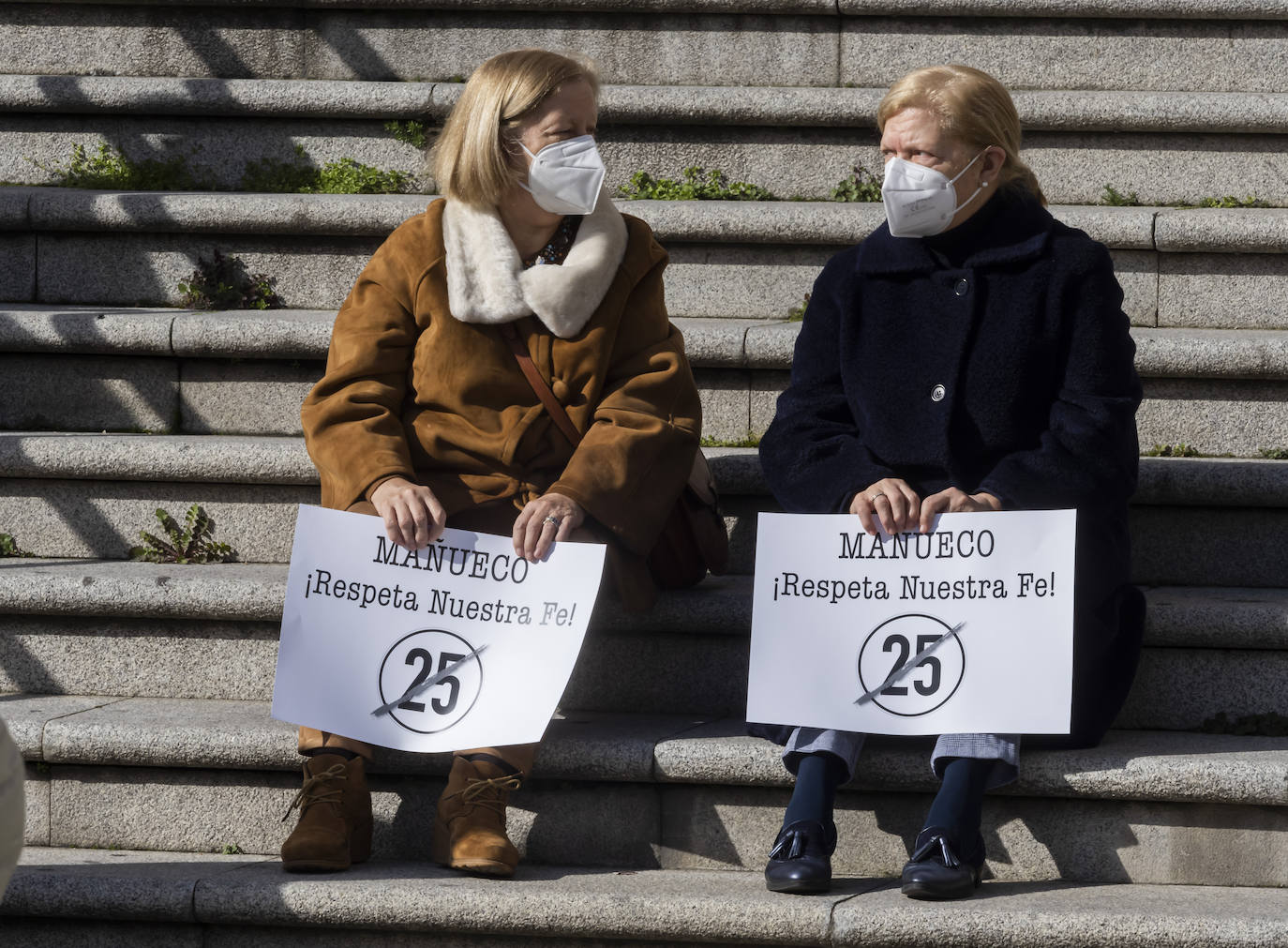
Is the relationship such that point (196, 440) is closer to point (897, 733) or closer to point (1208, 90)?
point (897, 733)

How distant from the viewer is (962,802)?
8.87 ft

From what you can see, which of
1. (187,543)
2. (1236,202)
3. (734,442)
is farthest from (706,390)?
(1236,202)

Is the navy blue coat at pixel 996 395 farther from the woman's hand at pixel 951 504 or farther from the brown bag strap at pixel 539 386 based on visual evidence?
the brown bag strap at pixel 539 386

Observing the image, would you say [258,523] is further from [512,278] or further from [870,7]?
[870,7]

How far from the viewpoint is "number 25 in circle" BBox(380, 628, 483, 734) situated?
2.92 meters

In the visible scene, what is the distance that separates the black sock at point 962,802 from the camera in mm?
2672

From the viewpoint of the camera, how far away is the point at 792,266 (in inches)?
167

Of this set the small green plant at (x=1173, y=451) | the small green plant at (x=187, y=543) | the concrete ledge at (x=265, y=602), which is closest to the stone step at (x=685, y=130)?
the small green plant at (x=1173, y=451)

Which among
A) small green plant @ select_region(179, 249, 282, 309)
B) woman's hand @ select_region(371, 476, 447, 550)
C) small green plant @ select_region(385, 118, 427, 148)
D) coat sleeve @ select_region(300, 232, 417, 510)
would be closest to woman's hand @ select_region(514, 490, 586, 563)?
woman's hand @ select_region(371, 476, 447, 550)

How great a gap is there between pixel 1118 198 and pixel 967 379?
1.65 meters

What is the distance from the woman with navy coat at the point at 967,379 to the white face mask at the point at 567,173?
0.53 meters

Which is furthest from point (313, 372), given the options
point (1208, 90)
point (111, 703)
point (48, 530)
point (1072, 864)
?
point (1208, 90)

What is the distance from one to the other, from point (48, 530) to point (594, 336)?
4.92 feet

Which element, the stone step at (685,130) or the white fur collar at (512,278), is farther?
the stone step at (685,130)
